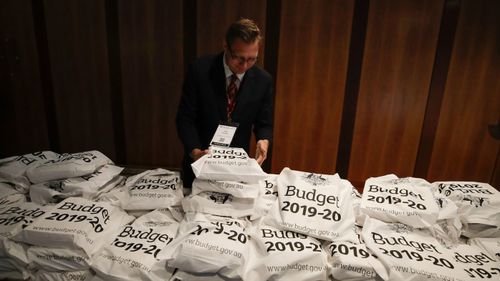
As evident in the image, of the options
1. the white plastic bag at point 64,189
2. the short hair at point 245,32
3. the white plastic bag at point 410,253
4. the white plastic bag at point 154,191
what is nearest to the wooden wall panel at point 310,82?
the short hair at point 245,32

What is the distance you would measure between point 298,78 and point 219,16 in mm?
1038

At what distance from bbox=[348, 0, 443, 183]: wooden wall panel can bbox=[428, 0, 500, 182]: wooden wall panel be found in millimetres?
242

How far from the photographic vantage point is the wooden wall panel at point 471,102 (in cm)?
322

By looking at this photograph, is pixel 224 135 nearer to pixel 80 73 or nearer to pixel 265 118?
pixel 265 118

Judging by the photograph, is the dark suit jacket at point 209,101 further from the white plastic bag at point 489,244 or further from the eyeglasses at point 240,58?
the white plastic bag at point 489,244

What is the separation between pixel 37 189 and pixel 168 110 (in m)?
2.22

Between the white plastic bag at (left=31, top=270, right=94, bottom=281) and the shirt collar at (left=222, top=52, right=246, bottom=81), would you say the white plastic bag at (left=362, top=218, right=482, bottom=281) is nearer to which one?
the shirt collar at (left=222, top=52, right=246, bottom=81)

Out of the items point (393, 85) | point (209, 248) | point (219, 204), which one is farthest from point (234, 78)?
point (393, 85)

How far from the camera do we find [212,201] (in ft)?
4.81

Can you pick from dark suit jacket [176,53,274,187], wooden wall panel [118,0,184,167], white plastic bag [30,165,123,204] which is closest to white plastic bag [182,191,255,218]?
dark suit jacket [176,53,274,187]

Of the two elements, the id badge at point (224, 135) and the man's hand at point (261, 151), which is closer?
the id badge at point (224, 135)

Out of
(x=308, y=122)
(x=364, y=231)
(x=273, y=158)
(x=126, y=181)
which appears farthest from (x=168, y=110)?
(x=364, y=231)

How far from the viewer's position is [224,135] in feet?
5.49

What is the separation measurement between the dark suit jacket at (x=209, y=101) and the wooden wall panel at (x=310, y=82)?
1.65 m
